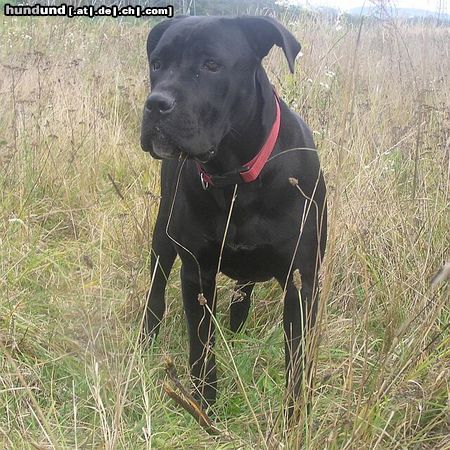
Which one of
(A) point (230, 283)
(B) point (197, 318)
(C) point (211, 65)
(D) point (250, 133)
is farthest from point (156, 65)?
(A) point (230, 283)

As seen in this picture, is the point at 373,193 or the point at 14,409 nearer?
the point at 14,409

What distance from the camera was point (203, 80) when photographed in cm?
183

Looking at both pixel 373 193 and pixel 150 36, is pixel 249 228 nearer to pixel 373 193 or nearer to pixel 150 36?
pixel 150 36

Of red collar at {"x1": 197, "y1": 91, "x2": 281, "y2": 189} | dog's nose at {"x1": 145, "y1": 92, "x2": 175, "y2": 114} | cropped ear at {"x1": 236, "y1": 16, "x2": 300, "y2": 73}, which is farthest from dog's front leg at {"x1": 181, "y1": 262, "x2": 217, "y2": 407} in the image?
cropped ear at {"x1": 236, "y1": 16, "x2": 300, "y2": 73}

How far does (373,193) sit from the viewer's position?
2.76 m

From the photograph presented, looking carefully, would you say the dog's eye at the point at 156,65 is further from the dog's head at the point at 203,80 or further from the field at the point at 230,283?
the field at the point at 230,283

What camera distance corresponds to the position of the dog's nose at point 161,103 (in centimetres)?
173

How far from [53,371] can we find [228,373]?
0.53 m

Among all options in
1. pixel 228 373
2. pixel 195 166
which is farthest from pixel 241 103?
pixel 228 373

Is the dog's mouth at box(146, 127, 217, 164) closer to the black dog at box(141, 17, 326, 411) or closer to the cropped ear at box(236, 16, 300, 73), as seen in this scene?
the black dog at box(141, 17, 326, 411)

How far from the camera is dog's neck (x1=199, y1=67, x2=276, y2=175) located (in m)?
1.98

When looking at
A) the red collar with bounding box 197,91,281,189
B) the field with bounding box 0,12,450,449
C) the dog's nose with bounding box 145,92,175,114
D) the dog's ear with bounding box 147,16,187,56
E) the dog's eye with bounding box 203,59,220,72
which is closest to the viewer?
the field with bounding box 0,12,450,449

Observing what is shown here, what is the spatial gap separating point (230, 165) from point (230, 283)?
777 mm

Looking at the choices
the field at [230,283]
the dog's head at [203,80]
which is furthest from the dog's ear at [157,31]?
the field at [230,283]
